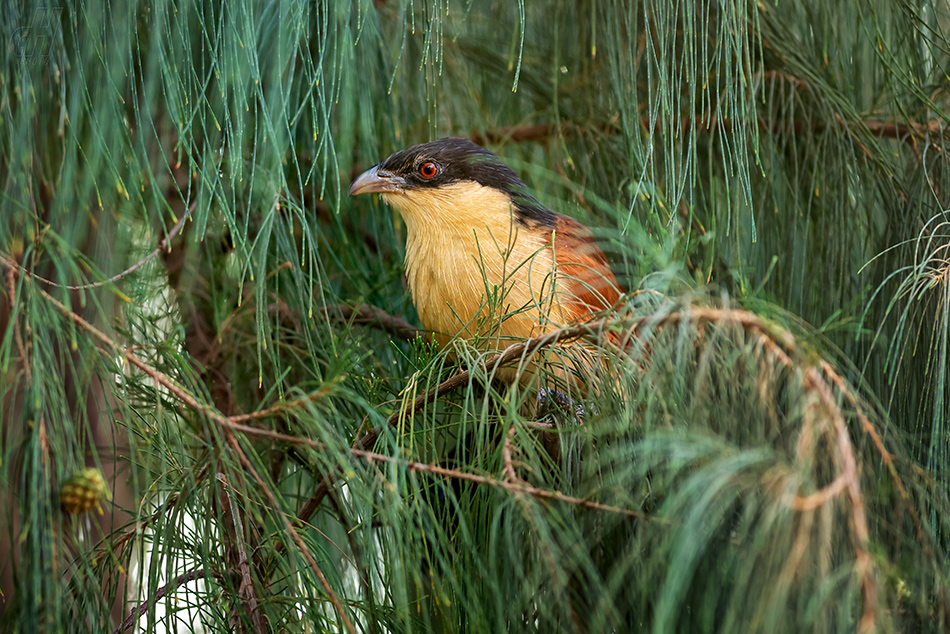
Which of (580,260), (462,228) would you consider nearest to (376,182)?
(462,228)

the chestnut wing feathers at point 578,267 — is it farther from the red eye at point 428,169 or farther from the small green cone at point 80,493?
the small green cone at point 80,493

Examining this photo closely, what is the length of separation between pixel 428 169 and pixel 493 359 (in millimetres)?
1144

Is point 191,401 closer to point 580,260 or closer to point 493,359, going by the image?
point 493,359

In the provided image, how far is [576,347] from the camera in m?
1.63

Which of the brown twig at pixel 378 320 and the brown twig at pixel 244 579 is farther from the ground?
the brown twig at pixel 378 320

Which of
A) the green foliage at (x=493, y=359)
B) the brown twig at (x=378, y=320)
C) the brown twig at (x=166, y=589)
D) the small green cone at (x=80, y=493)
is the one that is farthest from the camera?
the brown twig at (x=378, y=320)


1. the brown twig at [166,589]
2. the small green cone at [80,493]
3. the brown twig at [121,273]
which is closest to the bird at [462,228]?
the brown twig at [121,273]

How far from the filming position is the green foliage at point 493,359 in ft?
3.50

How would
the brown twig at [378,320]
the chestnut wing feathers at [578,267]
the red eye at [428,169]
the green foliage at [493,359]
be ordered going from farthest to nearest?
the red eye at [428,169] < the brown twig at [378,320] < the chestnut wing feathers at [578,267] < the green foliage at [493,359]

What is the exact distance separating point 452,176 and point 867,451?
1714mm

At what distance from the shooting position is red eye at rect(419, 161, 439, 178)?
2584 mm

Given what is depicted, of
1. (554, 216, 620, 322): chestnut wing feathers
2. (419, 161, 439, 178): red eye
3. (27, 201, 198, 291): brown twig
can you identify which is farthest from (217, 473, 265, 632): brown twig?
(419, 161, 439, 178): red eye

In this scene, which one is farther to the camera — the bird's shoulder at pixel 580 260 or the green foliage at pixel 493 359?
the bird's shoulder at pixel 580 260

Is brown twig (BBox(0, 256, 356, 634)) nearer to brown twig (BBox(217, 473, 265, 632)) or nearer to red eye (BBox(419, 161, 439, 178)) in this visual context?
brown twig (BBox(217, 473, 265, 632))
